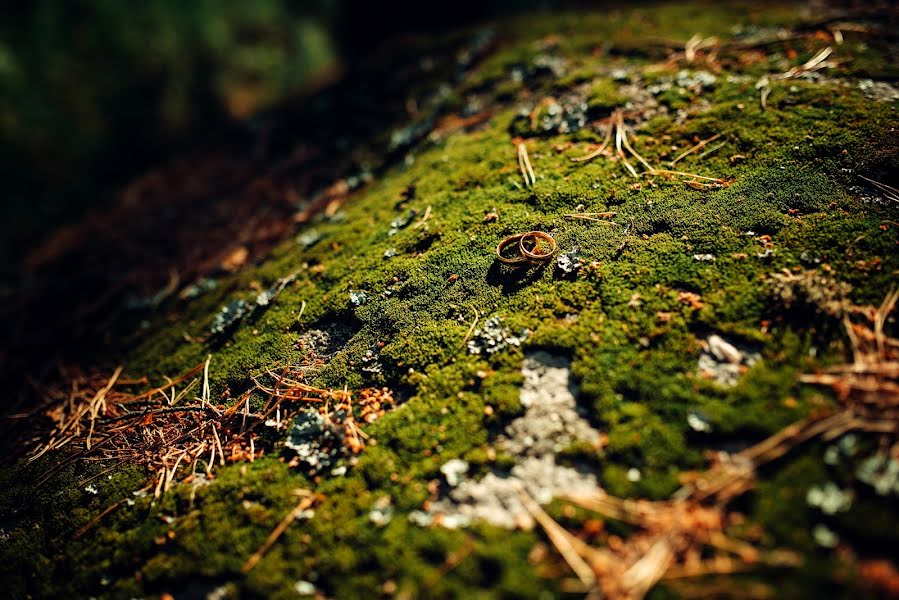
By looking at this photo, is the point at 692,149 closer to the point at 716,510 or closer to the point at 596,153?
the point at 596,153

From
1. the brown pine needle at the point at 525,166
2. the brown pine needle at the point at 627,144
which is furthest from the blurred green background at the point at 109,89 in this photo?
the brown pine needle at the point at 525,166

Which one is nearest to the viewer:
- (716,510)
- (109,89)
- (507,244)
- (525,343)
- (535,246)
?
(716,510)

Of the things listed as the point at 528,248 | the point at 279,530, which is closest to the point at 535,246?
the point at 528,248

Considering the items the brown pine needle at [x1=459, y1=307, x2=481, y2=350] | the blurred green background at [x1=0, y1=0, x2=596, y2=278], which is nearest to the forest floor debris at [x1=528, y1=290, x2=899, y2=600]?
the brown pine needle at [x1=459, y1=307, x2=481, y2=350]

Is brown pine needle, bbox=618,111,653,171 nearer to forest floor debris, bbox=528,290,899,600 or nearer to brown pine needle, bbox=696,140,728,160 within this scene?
brown pine needle, bbox=696,140,728,160

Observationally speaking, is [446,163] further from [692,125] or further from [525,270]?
[692,125]

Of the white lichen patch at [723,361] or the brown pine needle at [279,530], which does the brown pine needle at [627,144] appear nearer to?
the white lichen patch at [723,361]

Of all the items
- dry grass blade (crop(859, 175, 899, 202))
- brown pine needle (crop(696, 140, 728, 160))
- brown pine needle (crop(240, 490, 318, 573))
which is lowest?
brown pine needle (crop(240, 490, 318, 573))
